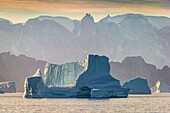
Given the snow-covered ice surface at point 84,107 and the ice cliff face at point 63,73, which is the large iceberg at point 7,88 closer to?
the ice cliff face at point 63,73

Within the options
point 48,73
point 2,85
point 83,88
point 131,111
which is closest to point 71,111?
point 131,111

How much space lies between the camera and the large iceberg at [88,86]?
114 metres

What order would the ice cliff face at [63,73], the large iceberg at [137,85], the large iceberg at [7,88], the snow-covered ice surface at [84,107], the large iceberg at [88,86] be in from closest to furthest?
1. the snow-covered ice surface at [84,107]
2. the large iceberg at [88,86]
3. the ice cliff face at [63,73]
4. the large iceberg at [137,85]
5. the large iceberg at [7,88]

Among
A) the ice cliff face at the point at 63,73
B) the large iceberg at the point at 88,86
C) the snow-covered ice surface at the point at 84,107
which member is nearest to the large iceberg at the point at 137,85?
the ice cliff face at the point at 63,73

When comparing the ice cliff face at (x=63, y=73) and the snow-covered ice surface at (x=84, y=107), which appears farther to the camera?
the ice cliff face at (x=63, y=73)

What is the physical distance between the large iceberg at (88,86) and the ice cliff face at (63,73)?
30.2 feet

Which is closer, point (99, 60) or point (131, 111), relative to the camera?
point (131, 111)

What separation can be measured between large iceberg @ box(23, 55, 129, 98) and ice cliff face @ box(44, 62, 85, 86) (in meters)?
9.21

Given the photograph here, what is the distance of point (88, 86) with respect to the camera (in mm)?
115375

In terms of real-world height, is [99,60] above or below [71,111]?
above

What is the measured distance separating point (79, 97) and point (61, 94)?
3529mm

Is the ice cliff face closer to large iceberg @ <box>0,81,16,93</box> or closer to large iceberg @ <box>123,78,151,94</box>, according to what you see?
large iceberg @ <box>123,78,151,94</box>

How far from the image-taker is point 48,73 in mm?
134875

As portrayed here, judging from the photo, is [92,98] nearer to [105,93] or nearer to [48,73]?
[105,93]
